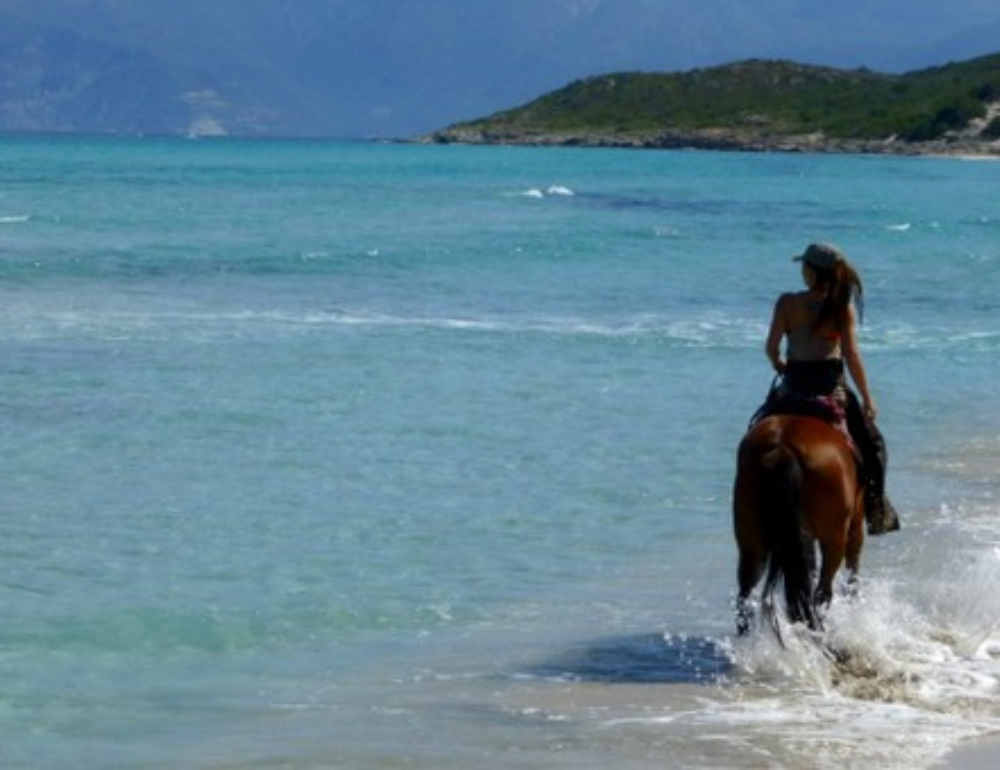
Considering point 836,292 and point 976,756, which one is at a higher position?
point 836,292

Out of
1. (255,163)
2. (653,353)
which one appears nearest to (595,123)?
(255,163)

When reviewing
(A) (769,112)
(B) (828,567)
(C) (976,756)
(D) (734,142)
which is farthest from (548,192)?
(A) (769,112)

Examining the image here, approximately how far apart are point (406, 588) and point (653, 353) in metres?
11.6

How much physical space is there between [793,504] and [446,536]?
3.55 metres

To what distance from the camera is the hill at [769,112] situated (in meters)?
134

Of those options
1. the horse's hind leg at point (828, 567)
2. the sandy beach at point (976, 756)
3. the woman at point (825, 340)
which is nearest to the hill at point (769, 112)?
the woman at point (825, 340)

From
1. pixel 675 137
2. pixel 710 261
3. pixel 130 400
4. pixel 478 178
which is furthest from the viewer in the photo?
pixel 675 137

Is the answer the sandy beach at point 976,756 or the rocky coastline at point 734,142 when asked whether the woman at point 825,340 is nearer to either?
the sandy beach at point 976,756

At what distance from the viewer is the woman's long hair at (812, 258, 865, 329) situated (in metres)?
9.94

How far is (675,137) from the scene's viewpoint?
147m

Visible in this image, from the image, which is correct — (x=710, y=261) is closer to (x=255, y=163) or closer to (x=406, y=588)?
(x=406, y=588)

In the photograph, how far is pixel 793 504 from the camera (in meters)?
9.51

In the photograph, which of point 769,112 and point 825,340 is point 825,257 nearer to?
point 825,340

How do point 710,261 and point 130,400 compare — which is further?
point 710,261
